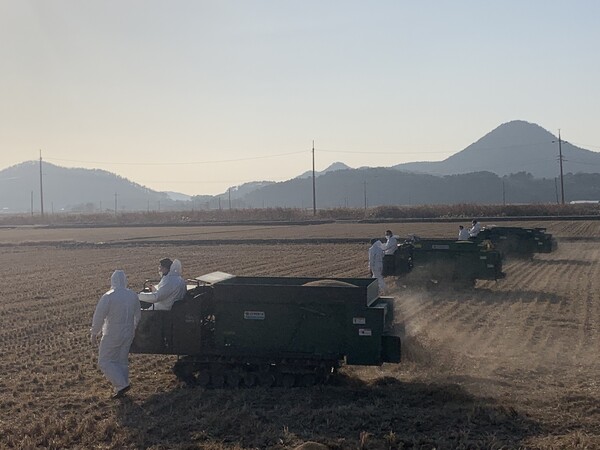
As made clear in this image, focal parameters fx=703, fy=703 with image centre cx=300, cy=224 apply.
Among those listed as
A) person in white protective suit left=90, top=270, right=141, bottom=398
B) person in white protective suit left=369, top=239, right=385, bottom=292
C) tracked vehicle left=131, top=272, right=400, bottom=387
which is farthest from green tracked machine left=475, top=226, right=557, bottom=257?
person in white protective suit left=90, top=270, right=141, bottom=398

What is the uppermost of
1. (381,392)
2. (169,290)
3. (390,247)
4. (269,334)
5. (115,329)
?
(169,290)

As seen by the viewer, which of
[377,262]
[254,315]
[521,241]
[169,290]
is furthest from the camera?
[521,241]

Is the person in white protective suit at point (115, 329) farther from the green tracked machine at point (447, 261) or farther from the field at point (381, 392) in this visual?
the green tracked machine at point (447, 261)

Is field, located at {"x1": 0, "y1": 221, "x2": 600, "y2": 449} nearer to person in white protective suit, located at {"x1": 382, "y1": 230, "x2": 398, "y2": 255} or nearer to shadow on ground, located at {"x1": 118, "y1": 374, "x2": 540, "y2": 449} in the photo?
shadow on ground, located at {"x1": 118, "y1": 374, "x2": 540, "y2": 449}

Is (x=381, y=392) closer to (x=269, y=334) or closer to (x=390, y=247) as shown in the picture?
(x=269, y=334)

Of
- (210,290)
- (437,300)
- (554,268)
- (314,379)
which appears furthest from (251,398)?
(554,268)

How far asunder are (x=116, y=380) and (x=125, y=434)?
68.8 inches

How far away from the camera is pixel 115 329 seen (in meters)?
9.47

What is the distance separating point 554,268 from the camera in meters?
25.2

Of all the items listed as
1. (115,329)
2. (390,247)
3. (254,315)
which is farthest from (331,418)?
(390,247)

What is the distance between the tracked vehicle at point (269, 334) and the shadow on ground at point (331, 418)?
1.00 ft

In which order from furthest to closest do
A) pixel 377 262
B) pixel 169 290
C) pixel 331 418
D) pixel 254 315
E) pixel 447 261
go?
1. pixel 447 261
2. pixel 377 262
3. pixel 169 290
4. pixel 254 315
5. pixel 331 418

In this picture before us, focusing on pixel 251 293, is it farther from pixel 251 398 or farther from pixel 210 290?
pixel 251 398

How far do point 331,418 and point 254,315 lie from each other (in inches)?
82.2
